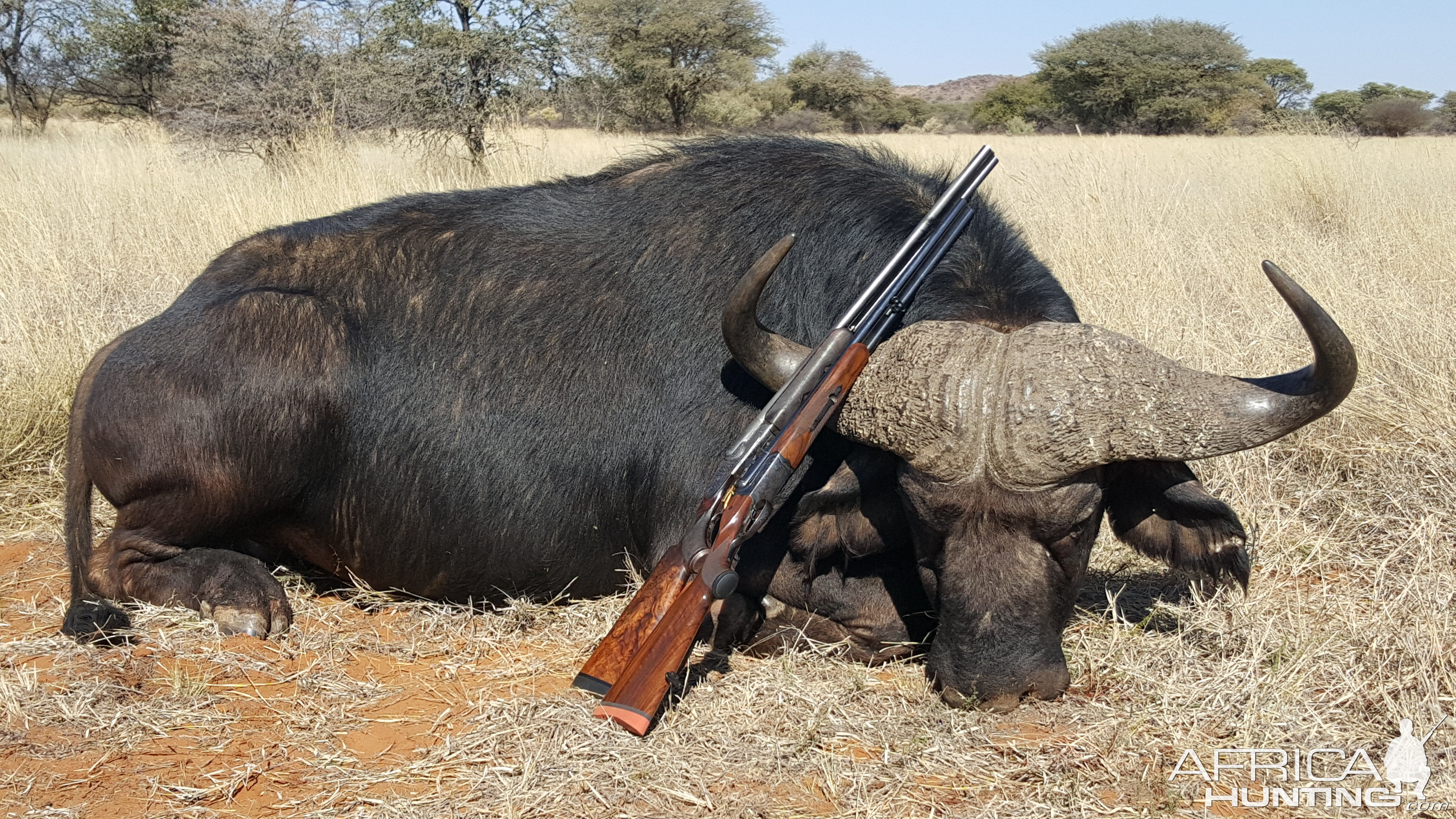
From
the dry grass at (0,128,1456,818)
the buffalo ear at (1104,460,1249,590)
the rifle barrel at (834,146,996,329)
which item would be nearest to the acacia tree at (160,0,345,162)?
the dry grass at (0,128,1456,818)

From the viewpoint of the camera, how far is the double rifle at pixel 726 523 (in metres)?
3.06

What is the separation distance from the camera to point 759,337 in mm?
3434

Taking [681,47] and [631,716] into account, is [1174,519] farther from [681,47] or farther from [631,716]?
[681,47]

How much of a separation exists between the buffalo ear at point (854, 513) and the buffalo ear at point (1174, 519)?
0.73 meters

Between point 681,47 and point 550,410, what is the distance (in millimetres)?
33598

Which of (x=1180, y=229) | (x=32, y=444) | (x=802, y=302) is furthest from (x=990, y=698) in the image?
(x=1180, y=229)

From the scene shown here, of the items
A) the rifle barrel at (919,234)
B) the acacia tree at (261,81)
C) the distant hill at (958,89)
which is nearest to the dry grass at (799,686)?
the rifle barrel at (919,234)

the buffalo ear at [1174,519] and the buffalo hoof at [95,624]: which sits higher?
the buffalo ear at [1174,519]

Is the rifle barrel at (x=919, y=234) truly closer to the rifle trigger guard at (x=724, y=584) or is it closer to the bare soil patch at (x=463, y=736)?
the rifle trigger guard at (x=724, y=584)

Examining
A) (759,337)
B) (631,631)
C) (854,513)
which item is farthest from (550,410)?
(854,513)

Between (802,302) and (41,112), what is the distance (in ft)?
102

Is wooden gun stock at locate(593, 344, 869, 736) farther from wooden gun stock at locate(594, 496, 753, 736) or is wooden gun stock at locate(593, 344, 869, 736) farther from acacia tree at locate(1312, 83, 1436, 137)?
acacia tree at locate(1312, 83, 1436, 137)

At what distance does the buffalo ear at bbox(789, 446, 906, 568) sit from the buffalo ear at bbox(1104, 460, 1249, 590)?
728mm

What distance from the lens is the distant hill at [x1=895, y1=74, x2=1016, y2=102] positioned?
116000 mm
